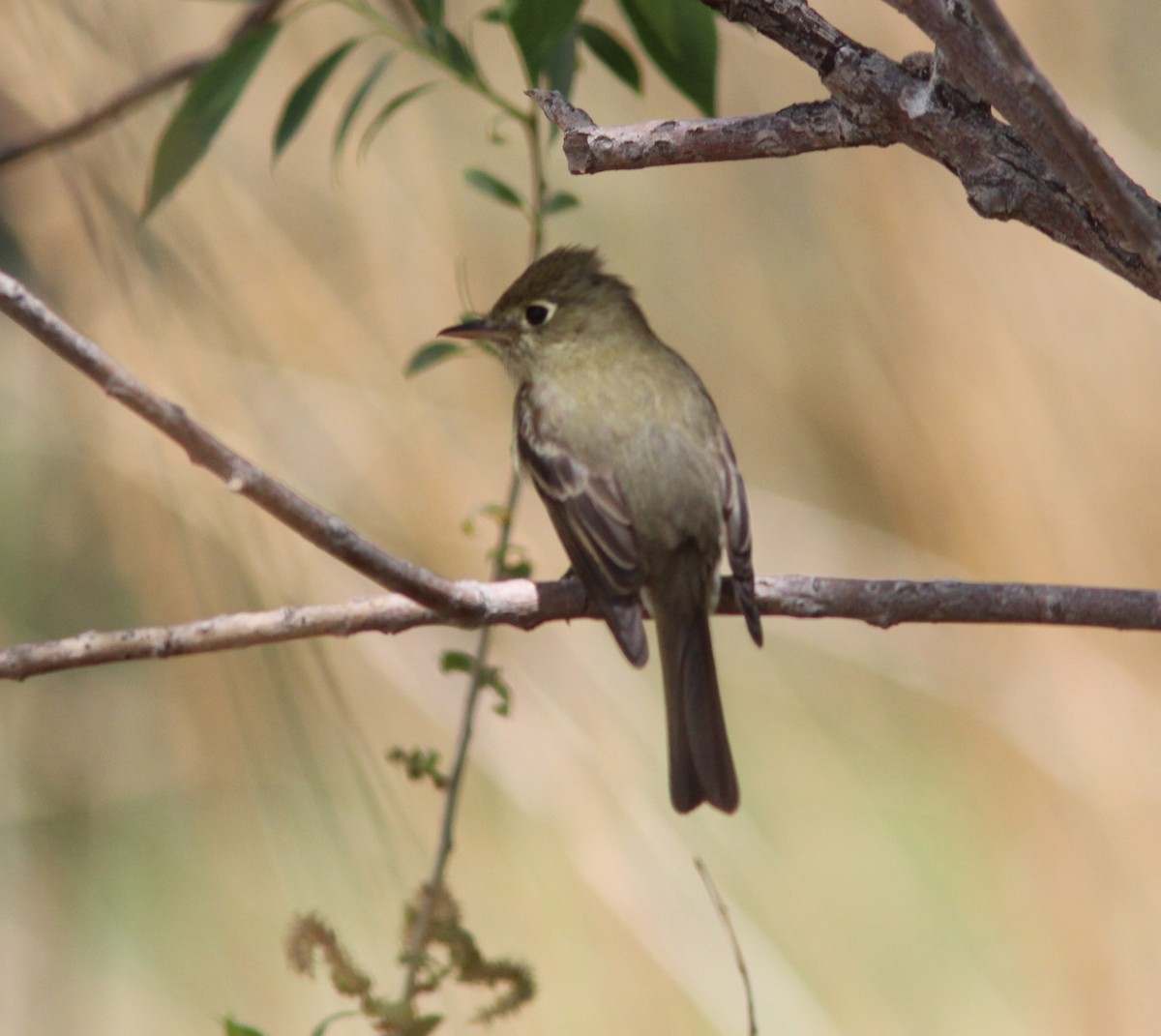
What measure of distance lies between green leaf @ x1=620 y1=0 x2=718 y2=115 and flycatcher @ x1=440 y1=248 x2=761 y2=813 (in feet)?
2.69

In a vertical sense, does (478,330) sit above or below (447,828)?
above

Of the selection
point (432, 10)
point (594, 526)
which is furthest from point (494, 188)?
point (594, 526)

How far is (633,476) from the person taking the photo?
281 cm

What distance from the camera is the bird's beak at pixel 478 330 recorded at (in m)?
2.98

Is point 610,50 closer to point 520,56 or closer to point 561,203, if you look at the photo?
point 561,203

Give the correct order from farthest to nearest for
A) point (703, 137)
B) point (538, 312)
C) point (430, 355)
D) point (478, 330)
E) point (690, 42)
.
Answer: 1. point (538, 312)
2. point (478, 330)
3. point (430, 355)
4. point (690, 42)
5. point (703, 137)

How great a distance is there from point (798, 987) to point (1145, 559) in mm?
1691

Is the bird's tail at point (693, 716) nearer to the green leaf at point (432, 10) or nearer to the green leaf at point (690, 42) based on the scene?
the green leaf at point (690, 42)

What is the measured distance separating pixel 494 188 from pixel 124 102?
1018 millimetres

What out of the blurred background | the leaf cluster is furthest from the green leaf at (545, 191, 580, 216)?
the blurred background

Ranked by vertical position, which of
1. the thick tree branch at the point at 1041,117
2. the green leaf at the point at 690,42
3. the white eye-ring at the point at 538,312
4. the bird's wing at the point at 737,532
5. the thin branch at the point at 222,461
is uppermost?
the white eye-ring at the point at 538,312

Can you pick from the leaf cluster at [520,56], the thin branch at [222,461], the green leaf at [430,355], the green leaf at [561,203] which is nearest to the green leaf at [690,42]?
the leaf cluster at [520,56]

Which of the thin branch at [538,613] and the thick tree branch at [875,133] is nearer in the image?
the thick tree branch at [875,133]

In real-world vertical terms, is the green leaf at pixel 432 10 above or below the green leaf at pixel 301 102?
below
